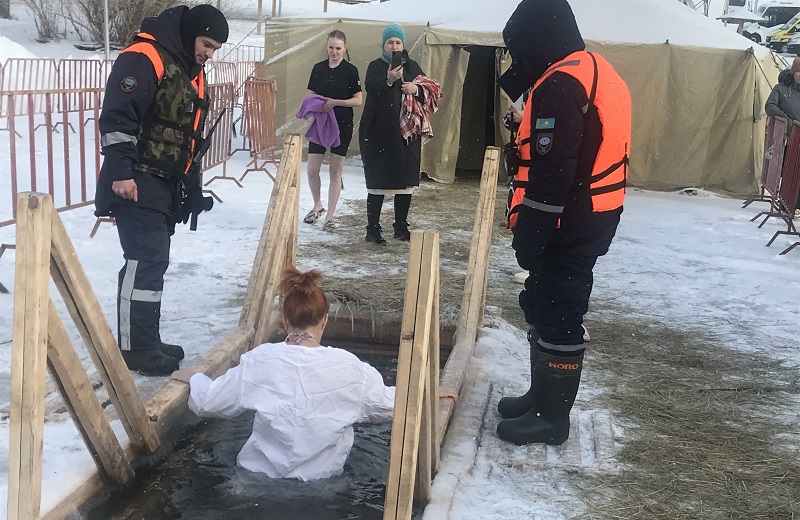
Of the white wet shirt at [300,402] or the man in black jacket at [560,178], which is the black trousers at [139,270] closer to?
the white wet shirt at [300,402]

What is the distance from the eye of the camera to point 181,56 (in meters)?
3.81

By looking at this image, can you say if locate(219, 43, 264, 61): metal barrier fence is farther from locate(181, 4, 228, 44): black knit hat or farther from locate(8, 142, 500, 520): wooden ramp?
locate(8, 142, 500, 520): wooden ramp

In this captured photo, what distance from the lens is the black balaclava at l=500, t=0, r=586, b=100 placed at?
3070 mm

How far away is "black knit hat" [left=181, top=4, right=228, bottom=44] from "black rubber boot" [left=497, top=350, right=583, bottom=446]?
2152mm

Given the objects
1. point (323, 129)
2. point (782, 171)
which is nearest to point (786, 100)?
point (782, 171)

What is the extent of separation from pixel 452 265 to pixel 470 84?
7.20m

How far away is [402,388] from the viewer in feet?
7.55

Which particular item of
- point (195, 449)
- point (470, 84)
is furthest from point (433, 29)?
point (195, 449)

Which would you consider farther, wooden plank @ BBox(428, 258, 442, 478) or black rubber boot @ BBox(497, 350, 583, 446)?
black rubber boot @ BBox(497, 350, 583, 446)

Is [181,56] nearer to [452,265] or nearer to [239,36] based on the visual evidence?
[452,265]

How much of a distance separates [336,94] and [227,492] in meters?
4.98

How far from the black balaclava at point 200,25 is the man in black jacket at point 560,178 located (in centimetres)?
145

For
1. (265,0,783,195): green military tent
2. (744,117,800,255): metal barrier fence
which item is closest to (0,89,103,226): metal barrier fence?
(265,0,783,195): green military tent

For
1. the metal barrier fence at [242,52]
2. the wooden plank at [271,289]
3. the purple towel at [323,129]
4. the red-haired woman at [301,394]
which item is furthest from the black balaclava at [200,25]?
the metal barrier fence at [242,52]
